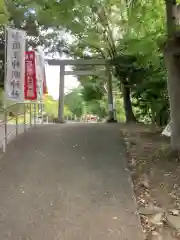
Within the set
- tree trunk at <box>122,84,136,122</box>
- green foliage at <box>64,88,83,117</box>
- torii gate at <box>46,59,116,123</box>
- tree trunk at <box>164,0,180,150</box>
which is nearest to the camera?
tree trunk at <box>164,0,180,150</box>

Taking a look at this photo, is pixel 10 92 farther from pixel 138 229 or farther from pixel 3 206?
pixel 138 229

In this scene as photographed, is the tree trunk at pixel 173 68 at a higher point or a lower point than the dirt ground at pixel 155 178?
higher

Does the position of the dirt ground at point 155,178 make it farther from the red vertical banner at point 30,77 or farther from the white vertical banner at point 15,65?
the red vertical banner at point 30,77

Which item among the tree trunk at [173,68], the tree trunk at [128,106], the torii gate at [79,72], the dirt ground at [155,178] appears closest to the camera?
the dirt ground at [155,178]

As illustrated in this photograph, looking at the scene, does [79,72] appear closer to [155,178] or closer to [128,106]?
[128,106]

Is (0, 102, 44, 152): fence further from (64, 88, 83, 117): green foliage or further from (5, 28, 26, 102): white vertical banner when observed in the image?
(64, 88, 83, 117): green foliage

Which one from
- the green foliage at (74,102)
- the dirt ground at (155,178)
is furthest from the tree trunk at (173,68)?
the green foliage at (74,102)

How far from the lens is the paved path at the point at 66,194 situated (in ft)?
14.9

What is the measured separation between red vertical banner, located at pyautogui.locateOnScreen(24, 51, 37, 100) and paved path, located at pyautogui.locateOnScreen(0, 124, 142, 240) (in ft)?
15.4

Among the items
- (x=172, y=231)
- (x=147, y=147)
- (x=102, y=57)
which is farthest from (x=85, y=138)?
(x=102, y=57)

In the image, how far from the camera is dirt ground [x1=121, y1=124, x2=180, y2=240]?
5.17 m

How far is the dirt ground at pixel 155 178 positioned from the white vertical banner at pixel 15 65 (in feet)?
9.59

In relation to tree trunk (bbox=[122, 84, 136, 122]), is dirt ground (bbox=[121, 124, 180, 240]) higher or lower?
lower

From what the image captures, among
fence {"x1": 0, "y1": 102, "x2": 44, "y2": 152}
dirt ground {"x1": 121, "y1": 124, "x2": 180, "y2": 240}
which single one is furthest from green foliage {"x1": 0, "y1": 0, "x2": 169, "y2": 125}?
fence {"x1": 0, "y1": 102, "x2": 44, "y2": 152}
